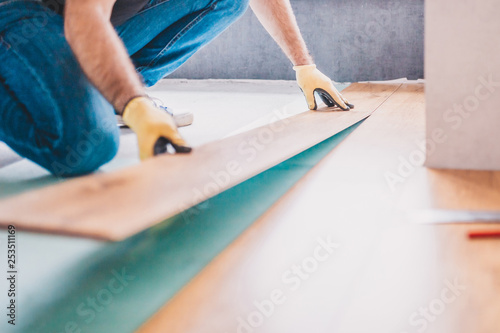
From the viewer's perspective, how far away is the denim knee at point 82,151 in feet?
5.43

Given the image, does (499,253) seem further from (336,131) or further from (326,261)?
(336,131)

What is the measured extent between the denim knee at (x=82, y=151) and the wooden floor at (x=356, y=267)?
613 millimetres

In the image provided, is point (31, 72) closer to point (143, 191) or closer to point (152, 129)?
point (152, 129)

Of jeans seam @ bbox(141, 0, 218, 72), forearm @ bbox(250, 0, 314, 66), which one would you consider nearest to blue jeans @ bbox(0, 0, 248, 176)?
jeans seam @ bbox(141, 0, 218, 72)

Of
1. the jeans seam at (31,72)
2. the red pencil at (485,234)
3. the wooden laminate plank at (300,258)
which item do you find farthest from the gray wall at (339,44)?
the red pencil at (485,234)

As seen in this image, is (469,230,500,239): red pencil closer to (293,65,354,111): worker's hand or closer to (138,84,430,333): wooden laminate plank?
(138,84,430,333): wooden laminate plank

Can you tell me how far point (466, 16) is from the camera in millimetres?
1435

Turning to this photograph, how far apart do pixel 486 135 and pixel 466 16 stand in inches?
12.2

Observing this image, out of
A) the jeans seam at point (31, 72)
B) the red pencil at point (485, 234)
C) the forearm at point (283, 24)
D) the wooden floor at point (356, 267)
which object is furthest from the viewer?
the forearm at point (283, 24)

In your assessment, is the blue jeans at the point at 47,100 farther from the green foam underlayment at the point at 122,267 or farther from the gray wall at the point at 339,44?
the gray wall at the point at 339,44

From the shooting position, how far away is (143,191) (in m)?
1.09

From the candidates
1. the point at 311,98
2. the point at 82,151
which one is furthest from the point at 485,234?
the point at 311,98

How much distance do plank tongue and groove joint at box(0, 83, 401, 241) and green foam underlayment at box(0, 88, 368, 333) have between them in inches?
4.2

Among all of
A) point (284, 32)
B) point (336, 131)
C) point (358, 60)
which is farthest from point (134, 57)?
point (358, 60)
